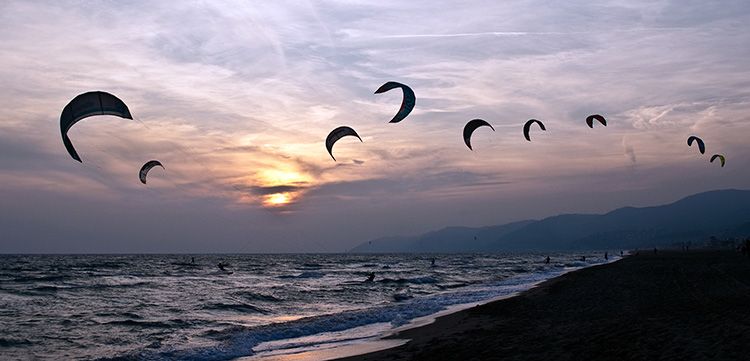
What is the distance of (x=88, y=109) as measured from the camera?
1479 centimetres

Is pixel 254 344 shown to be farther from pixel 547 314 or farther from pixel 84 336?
pixel 547 314

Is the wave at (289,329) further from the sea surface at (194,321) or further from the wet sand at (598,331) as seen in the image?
the wet sand at (598,331)

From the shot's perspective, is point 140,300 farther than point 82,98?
Yes

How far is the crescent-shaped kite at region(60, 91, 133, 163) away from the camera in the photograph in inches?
567

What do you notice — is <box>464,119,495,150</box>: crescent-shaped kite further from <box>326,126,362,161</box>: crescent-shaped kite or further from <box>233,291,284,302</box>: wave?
<box>233,291,284,302</box>: wave

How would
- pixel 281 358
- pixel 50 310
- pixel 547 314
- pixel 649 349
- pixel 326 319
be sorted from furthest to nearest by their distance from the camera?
pixel 50 310
pixel 326 319
pixel 547 314
pixel 281 358
pixel 649 349

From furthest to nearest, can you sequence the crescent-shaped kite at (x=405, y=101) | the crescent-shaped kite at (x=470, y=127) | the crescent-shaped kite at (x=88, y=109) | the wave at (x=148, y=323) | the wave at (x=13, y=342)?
the crescent-shaped kite at (x=470, y=127) < the crescent-shaped kite at (x=405, y=101) < the wave at (x=148, y=323) < the wave at (x=13, y=342) < the crescent-shaped kite at (x=88, y=109)

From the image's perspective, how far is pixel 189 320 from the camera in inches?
763

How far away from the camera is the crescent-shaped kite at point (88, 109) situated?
14398 mm

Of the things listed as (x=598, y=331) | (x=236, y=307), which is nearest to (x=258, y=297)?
(x=236, y=307)

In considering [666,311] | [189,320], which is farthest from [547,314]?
[189,320]

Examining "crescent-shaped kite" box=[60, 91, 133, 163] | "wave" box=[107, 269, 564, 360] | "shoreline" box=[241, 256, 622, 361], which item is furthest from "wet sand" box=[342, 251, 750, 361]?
"crescent-shaped kite" box=[60, 91, 133, 163]

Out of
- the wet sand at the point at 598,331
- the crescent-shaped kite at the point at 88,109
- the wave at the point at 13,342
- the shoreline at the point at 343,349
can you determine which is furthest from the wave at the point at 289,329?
the crescent-shaped kite at the point at 88,109

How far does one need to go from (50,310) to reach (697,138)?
34352mm
